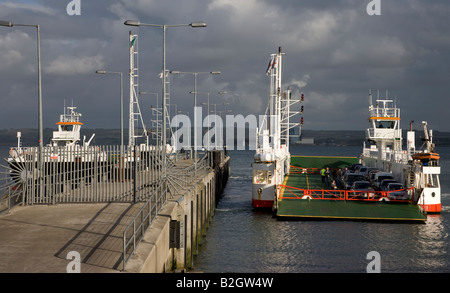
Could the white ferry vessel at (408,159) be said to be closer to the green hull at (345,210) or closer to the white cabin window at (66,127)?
the green hull at (345,210)

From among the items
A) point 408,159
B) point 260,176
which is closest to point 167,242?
point 260,176

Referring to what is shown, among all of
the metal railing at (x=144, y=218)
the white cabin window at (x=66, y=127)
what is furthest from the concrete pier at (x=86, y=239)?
the white cabin window at (x=66, y=127)

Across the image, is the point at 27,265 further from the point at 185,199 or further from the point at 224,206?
the point at 224,206

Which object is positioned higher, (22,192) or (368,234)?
(22,192)

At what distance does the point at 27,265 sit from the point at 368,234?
69.8 feet

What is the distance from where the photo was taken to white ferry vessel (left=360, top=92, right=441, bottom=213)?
33.5m

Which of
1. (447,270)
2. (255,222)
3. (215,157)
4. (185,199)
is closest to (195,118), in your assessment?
(215,157)

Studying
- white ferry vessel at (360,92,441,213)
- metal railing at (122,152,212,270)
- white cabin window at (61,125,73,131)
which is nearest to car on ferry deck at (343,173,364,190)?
white ferry vessel at (360,92,441,213)

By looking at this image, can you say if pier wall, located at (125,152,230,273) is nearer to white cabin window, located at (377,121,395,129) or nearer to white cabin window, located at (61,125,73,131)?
white cabin window, located at (377,121,395,129)

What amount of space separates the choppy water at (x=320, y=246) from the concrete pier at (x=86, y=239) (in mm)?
4137

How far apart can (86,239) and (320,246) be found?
15.1 metres

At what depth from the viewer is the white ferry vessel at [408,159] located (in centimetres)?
3347

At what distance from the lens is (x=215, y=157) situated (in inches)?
1938
